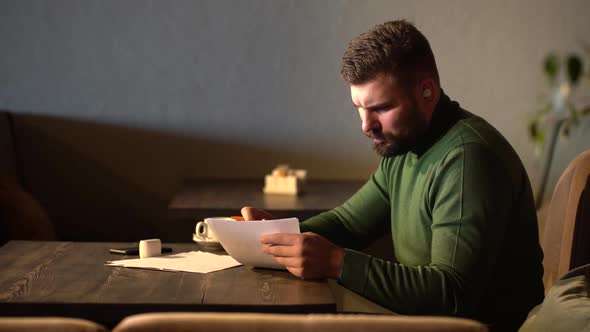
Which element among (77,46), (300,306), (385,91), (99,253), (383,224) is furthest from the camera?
(77,46)

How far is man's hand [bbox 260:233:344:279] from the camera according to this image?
171 centimetres

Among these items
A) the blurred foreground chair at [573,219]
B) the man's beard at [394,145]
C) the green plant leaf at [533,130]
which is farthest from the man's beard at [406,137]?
the green plant leaf at [533,130]

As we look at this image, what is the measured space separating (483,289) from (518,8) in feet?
7.55

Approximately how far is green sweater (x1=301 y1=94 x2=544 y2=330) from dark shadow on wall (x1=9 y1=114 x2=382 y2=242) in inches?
66.2

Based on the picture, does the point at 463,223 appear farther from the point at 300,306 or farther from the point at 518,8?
the point at 518,8

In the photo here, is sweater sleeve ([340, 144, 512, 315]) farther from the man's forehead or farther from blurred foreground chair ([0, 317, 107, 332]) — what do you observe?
blurred foreground chair ([0, 317, 107, 332])

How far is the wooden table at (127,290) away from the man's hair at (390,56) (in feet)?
A: 1.57

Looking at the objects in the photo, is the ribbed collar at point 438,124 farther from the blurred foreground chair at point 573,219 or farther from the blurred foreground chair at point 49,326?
the blurred foreground chair at point 49,326

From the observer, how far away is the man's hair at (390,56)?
1.86 metres

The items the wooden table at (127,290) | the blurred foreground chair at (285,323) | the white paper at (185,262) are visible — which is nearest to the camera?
the blurred foreground chair at (285,323)

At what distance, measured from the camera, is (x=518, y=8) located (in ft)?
12.3

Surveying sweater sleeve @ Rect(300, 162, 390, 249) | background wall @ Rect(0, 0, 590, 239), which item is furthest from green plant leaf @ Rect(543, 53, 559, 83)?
sweater sleeve @ Rect(300, 162, 390, 249)

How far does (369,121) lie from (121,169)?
82.6 inches

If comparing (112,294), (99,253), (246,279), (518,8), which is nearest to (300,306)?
(246,279)
